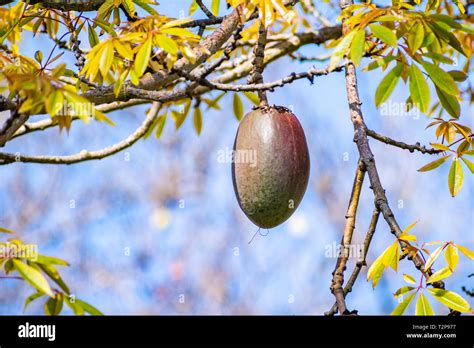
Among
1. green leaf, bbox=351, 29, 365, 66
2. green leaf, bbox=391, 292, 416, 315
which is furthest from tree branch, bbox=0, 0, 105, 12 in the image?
green leaf, bbox=391, 292, 416, 315

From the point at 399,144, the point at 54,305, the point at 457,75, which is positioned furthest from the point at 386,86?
the point at 54,305

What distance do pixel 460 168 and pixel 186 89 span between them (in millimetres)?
775

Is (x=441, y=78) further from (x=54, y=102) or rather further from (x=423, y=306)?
(x=54, y=102)

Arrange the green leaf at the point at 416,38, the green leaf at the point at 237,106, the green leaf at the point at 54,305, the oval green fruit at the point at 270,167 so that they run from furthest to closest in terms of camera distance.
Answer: the green leaf at the point at 237,106, the oval green fruit at the point at 270,167, the green leaf at the point at 416,38, the green leaf at the point at 54,305

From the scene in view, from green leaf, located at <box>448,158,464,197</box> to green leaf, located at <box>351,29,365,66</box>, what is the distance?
0.54 metres

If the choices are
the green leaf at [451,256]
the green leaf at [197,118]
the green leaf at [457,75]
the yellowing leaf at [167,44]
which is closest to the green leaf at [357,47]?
the green leaf at [457,75]

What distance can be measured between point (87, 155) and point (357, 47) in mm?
1150

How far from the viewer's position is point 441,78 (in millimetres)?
1533

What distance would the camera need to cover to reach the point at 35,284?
127cm

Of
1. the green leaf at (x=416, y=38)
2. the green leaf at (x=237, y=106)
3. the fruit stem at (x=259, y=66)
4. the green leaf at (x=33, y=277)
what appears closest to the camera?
the green leaf at (x=33, y=277)

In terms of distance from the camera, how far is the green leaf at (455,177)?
6.12ft

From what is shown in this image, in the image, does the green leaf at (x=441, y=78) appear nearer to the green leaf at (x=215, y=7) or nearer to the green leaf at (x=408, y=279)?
the green leaf at (x=408, y=279)

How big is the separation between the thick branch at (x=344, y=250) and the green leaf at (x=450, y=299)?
20 cm
